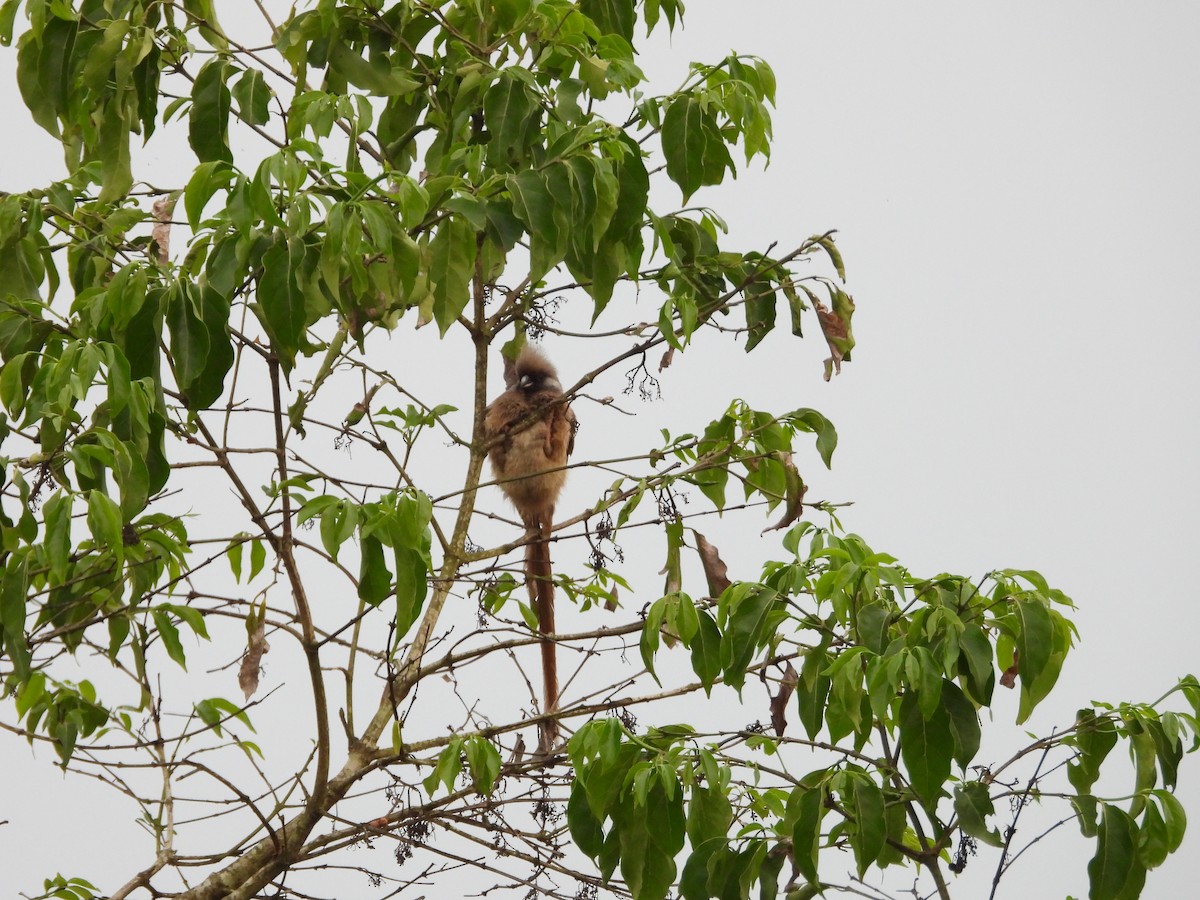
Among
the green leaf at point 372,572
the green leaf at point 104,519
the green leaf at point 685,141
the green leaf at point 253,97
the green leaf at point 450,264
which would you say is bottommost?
the green leaf at point 104,519

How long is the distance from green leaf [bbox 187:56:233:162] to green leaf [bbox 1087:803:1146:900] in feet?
5.00

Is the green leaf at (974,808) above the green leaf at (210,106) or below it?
below

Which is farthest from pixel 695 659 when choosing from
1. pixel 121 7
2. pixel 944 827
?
pixel 121 7

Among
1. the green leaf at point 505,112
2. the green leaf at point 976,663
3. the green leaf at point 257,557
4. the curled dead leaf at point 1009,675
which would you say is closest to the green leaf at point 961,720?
the green leaf at point 976,663

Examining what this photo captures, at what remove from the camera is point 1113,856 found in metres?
Result: 1.69

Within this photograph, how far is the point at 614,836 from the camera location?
1.91 metres

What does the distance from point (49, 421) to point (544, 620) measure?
54.0 inches

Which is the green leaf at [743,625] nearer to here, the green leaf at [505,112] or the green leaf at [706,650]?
the green leaf at [706,650]

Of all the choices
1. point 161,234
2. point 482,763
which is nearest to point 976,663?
point 482,763

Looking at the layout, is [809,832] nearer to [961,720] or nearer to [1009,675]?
[961,720]

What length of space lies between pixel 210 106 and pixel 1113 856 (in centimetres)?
162

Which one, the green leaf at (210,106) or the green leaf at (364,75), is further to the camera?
the green leaf at (364,75)

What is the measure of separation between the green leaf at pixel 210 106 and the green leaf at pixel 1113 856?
1.53 meters

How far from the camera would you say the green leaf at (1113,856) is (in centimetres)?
169
